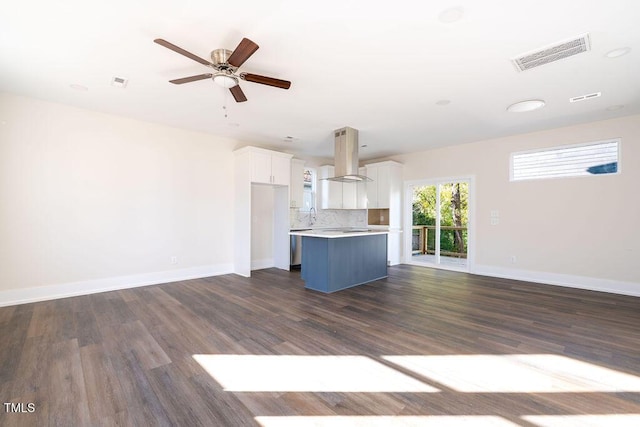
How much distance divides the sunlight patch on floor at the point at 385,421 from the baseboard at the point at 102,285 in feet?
13.2

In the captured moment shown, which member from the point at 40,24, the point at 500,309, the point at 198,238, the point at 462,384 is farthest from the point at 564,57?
the point at 198,238

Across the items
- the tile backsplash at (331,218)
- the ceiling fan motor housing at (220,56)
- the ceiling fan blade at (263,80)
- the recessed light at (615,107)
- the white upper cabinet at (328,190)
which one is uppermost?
the recessed light at (615,107)

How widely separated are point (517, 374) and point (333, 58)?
3.22 metres

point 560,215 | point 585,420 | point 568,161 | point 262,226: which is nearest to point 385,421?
point 585,420

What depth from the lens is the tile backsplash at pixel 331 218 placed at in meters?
7.11

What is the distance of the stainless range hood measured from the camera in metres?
4.98

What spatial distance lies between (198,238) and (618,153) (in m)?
7.42

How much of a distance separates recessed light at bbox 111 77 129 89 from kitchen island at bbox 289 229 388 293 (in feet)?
10.1

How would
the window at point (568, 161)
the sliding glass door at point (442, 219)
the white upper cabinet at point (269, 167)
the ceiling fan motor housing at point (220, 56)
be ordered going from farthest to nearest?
the sliding glass door at point (442, 219), the white upper cabinet at point (269, 167), the window at point (568, 161), the ceiling fan motor housing at point (220, 56)

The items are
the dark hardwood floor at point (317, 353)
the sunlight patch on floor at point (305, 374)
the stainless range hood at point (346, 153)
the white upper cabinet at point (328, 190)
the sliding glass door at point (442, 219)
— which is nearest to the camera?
the dark hardwood floor at point (317, 353)

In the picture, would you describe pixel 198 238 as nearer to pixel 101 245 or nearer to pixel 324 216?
pixel 101 245

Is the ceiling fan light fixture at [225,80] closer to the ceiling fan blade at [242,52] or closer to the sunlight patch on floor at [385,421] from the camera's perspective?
the ceiling fan blade at [242,52]

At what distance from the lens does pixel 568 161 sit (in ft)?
16.2

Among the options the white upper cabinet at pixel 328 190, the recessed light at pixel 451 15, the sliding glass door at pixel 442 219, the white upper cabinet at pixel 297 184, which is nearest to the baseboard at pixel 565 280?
the sliding glass door at pixel 442 219
